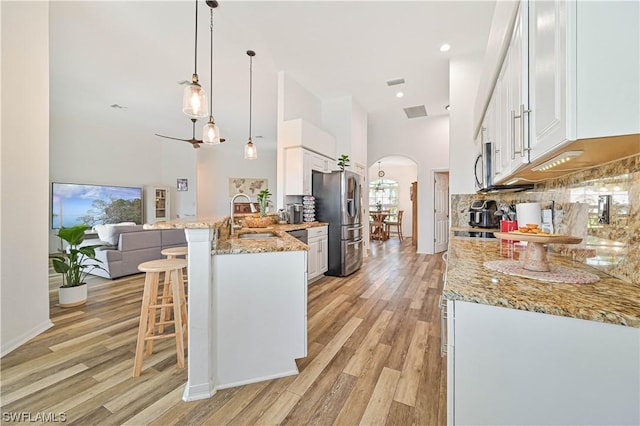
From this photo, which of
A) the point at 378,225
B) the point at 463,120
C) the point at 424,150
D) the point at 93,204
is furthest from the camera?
the point at 378,225

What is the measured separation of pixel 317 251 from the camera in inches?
160

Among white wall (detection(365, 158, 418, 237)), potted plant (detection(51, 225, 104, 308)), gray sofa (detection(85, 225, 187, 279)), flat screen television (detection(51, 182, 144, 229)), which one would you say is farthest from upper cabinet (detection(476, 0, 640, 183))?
white wall (detection(365, 158, 418, 237))

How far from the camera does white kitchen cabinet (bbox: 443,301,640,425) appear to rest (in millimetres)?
702

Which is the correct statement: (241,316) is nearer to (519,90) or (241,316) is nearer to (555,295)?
(555,295)

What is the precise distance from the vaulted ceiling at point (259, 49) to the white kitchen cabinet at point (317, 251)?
257 centimetres

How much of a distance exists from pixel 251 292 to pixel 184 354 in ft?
2.81

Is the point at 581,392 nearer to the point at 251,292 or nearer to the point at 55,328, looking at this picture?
the point at 251,292

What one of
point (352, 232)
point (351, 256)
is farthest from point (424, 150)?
point (351, 256)

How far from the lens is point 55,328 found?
2.47 meters

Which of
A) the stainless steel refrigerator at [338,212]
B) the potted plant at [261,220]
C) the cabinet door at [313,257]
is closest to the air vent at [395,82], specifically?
the stainless steel refrigerator at [338,212]

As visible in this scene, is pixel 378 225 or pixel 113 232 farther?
pixel 378 225

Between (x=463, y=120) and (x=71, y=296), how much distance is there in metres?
5.41

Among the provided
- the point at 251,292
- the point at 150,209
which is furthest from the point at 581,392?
the point at 150,209

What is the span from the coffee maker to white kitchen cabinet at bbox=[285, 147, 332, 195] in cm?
239
